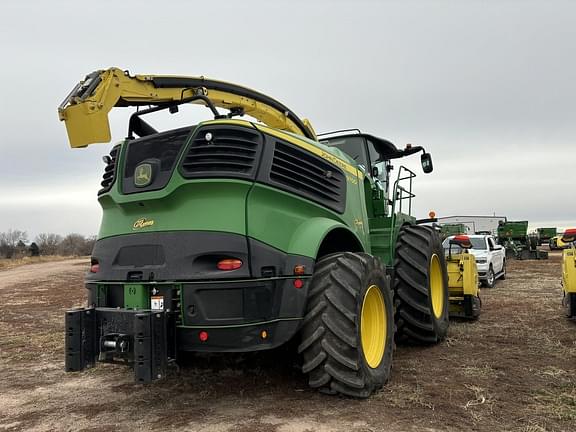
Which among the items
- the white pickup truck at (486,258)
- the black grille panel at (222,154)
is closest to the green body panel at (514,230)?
the white pickup truck at (486,258)

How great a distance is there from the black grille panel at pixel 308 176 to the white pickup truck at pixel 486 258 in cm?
932

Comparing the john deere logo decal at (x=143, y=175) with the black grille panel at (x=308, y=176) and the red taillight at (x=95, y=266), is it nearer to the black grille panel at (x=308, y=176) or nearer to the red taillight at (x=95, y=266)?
the red taillight at (x=95, y=266)

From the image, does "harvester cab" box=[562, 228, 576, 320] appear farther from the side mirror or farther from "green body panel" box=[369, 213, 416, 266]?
"green body panel" box=[369, 213, 416, 266]

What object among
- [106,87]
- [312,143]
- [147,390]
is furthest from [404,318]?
[106,87]

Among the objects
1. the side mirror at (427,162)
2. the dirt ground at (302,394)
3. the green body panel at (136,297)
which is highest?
the side mirror at (427,162)

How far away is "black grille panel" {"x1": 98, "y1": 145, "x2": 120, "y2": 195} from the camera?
4977mm

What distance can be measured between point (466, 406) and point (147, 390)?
307 cm

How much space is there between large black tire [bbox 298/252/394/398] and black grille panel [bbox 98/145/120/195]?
7.28 feet

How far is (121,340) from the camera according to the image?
410 cm

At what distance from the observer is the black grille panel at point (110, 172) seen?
4977mm

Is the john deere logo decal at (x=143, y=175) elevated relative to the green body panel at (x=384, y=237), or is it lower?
elevated

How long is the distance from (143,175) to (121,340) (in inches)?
57.2

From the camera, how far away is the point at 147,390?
513cm

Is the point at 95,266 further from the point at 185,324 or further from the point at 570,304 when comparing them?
the point at 570,304
